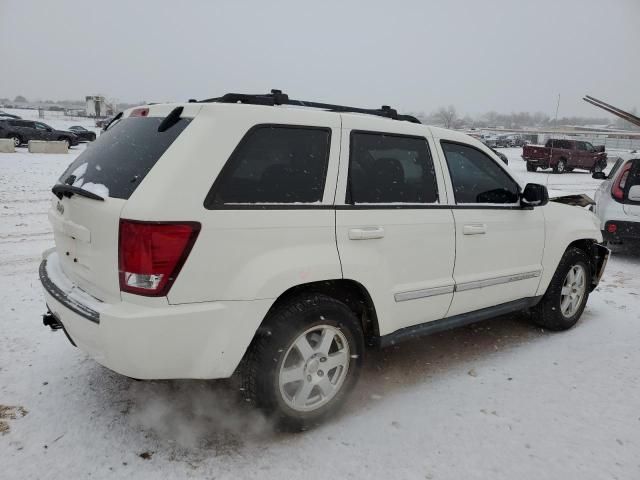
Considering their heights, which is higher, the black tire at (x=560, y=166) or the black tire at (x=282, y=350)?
the black tire at (x=560, y=166)

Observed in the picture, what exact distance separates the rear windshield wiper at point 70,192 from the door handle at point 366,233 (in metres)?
1.37

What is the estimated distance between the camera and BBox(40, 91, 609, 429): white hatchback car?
231cm

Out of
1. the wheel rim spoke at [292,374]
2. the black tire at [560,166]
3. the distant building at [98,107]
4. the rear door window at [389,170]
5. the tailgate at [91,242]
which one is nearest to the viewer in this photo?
the tailgate at [91,242]

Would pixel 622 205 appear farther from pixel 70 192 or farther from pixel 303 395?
pixel 70 192

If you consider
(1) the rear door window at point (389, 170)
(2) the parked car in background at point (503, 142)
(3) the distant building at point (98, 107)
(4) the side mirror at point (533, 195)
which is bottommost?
(4) the side mirror at point (533, 195)

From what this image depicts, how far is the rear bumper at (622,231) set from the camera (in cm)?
707

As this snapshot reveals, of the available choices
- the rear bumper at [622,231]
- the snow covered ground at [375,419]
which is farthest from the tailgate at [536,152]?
the snow covered ground at [375,419]

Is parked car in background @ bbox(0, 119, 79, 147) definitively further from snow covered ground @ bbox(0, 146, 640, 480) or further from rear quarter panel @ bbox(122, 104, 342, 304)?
rear quarter panel @ bbox(122, 104, 342, 304)

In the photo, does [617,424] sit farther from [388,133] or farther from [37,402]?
[37,402]

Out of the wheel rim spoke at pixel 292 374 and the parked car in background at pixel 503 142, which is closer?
the wheel rim spoke at pixel 292 374

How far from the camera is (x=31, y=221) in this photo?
813 cm

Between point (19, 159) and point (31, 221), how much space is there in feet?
38.8

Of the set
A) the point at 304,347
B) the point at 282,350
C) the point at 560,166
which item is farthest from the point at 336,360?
the point at 560,166

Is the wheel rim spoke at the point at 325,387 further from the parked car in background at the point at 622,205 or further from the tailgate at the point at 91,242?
the parked car in background at the point at 622,205
